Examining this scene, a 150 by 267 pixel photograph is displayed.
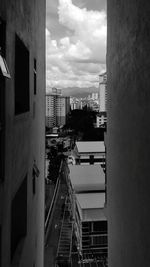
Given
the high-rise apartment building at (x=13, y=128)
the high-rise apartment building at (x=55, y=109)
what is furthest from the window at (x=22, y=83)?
the high-rise apartment building at (x=55, y=109)

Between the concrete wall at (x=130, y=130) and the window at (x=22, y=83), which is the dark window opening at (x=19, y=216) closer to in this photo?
the window at (x=22, y=83)

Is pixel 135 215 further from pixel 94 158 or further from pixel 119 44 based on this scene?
pixel 94 158

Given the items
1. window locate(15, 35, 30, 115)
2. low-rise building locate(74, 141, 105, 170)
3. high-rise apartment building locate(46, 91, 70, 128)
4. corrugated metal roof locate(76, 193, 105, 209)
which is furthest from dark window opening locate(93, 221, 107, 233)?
high-rise apartment building locate(46, 91, 70, 128)

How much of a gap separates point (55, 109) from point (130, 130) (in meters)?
109

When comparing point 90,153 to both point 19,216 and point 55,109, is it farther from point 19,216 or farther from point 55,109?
point 55,109

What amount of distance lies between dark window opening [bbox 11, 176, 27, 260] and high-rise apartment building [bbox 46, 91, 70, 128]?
102428 millimetres

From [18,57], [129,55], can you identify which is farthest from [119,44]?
[18,57]

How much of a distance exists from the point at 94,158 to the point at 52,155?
10.1 m

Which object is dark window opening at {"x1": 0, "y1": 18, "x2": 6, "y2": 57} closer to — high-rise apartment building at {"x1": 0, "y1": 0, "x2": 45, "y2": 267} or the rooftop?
high-rise apartment building at {"x1": 0, "y1": 0, "x2": 45, "y2": 267}

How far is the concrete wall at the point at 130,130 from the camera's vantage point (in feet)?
10.8

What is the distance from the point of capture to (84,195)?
735 inches

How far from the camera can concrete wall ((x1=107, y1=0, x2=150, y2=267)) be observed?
10.8 feet


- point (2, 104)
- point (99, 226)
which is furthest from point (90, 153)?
point (2, 104)

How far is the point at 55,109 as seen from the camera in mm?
112312
